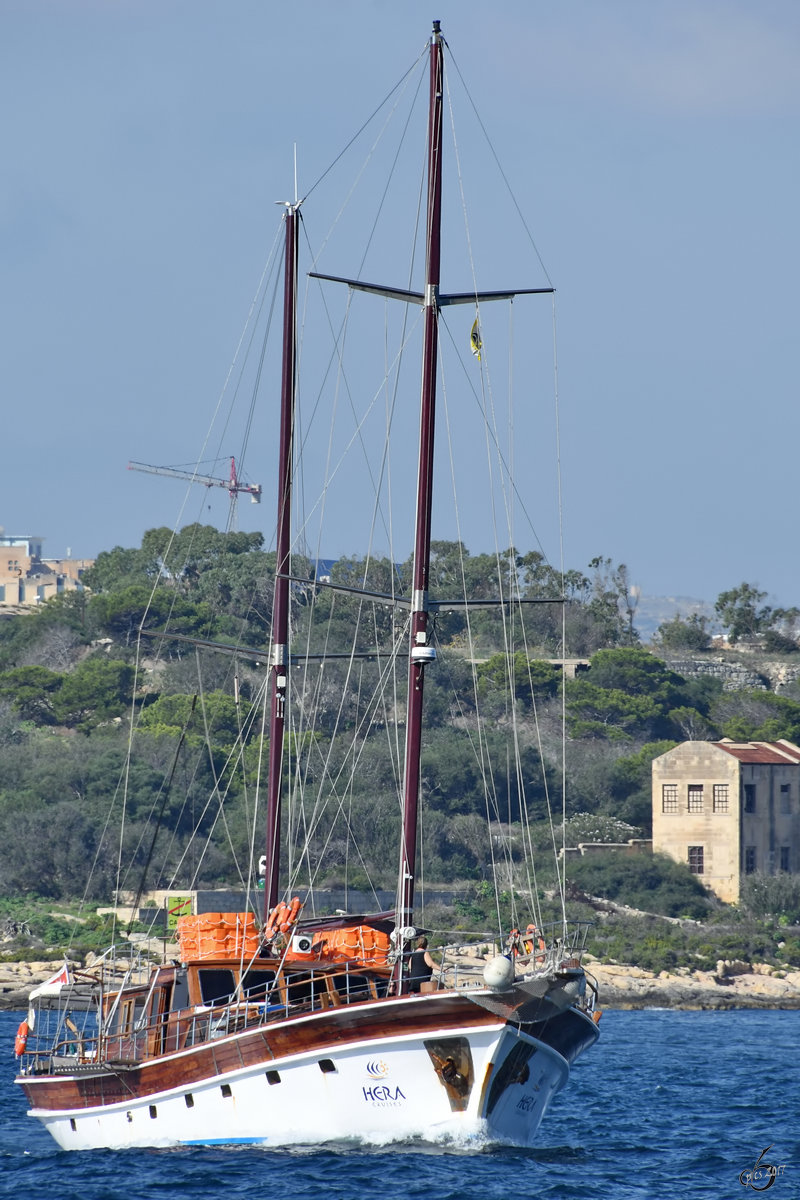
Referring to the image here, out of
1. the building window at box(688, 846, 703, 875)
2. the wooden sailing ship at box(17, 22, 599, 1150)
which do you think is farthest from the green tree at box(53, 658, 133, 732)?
the wooden sailing ship at box(17, 22, 599, 1150)

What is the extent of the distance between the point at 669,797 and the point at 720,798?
8.54 feet

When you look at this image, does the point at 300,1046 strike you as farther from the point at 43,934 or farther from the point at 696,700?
the point at 696,700

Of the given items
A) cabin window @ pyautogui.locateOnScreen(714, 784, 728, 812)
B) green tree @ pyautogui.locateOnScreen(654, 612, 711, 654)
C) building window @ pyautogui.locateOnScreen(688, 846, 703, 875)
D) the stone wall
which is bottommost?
building window @ pyautogui.locateOnScreen(688, 846, 703, 875)

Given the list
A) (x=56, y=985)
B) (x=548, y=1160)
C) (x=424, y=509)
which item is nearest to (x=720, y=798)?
(x=56, y=985)

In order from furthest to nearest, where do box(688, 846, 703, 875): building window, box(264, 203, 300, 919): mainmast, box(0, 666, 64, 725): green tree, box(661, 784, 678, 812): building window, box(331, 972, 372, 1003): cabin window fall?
box(0, 666, 64, 725): green tree
box(661, 784, 678, 812): building window
box(688, 846, 703, 875): building window
box(264, 203, 300, 919): mainmast
box(331, 972, 372, 1003): cabin window

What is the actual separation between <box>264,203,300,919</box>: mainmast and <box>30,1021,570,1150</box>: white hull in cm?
772

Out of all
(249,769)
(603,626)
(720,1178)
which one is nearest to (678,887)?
(249,769)

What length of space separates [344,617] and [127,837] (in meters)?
26.6

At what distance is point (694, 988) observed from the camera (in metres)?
77.4

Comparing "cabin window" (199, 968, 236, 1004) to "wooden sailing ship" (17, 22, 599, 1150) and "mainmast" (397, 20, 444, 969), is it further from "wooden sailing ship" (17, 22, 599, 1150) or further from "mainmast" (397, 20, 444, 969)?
"mainmast" (397, 20, 444, 969)

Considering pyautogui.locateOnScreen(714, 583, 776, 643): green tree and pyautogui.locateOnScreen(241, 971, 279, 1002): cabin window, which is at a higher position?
pyautogui.locateOnScreen(714, 583, 776, 643): green tree

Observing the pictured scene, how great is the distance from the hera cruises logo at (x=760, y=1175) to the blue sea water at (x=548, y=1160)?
104 millimetres

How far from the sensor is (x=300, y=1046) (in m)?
29.5

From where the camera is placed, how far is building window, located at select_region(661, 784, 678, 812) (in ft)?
307
